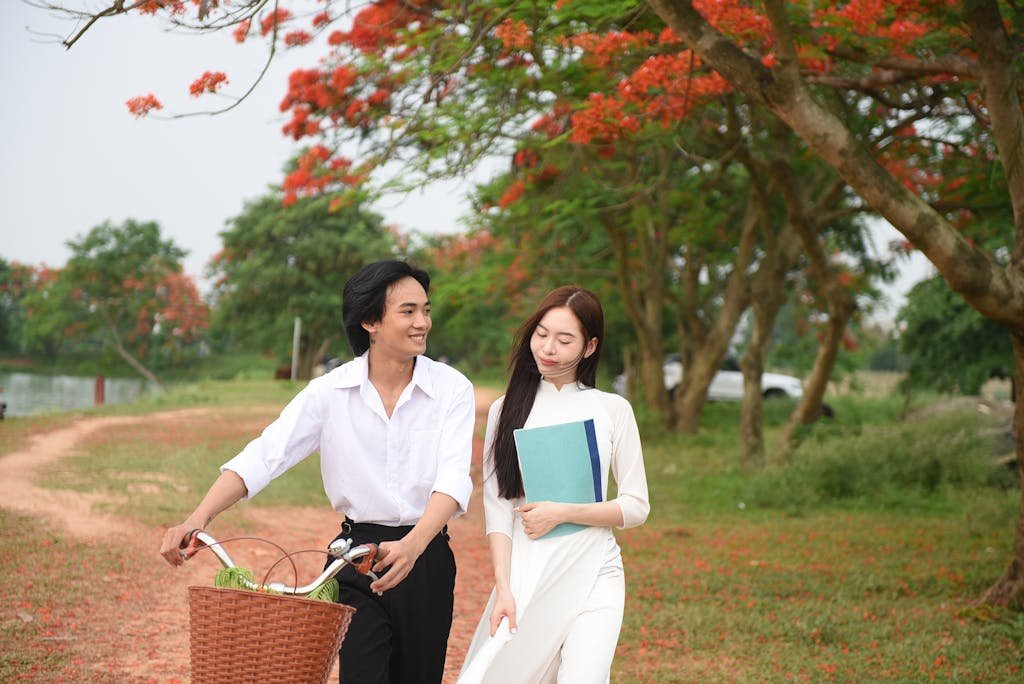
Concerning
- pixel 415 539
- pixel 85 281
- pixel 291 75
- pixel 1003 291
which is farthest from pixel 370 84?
pixel 85 281

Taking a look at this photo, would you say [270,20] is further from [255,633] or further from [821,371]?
[821,371]

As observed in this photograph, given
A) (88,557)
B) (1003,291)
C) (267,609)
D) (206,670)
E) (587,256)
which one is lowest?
(88,557)

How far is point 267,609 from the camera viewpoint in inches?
96.3

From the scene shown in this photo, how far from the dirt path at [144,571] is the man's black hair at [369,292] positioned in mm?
2691

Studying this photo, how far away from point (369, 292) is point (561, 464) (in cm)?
77

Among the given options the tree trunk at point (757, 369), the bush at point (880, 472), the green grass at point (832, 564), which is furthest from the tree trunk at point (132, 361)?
the bush at point (880, 472)

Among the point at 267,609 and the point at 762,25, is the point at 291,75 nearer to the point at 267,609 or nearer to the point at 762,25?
the point at 762,25

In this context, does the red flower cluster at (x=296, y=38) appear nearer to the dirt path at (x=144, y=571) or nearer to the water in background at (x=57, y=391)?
the dirt path at (x=144, y=571)

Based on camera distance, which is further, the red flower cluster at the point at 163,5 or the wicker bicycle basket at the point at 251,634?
the red flower cluster at the point at 163,5

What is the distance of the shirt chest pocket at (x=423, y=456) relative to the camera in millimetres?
3199

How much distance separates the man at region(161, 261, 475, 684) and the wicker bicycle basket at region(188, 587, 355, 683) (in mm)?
628

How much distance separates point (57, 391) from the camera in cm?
3322

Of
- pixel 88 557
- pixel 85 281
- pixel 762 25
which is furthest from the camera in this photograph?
pixel 85 281

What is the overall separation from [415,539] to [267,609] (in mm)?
556
